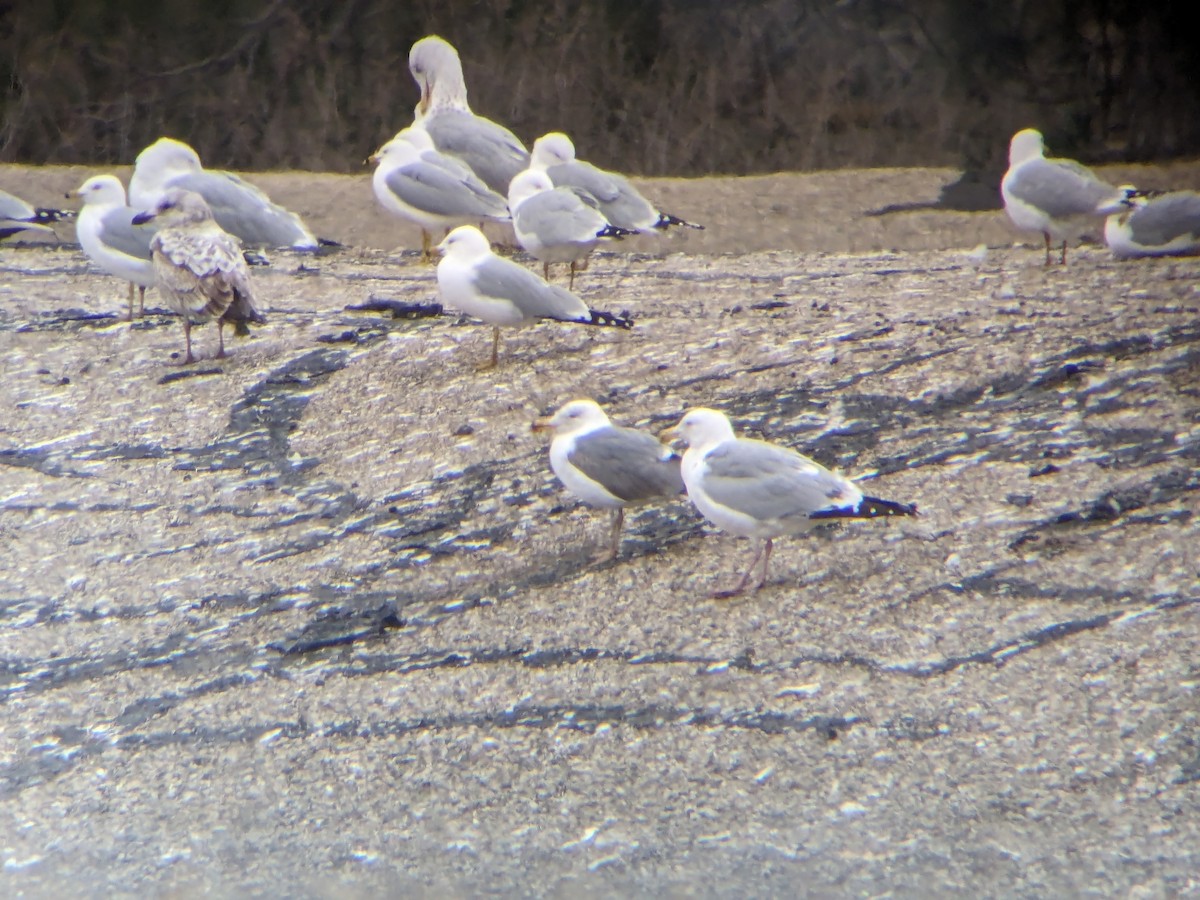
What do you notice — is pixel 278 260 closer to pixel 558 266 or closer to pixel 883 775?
pixel 558 266

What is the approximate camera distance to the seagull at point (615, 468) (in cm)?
424

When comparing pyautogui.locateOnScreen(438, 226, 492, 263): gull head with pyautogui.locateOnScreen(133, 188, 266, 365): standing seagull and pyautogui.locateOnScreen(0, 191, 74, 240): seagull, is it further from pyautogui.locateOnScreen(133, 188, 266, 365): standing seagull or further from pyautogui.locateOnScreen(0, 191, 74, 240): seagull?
pyautogui.locateOnScreen(0, 191, 74, 240): seagull

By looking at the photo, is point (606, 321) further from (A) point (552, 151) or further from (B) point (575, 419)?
(A) point (552, 151)

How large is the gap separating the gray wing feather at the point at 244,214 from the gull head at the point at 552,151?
132 cm

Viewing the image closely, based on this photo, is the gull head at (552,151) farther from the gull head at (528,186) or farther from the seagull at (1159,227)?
the seagull at (1159,227)

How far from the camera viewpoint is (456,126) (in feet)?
28.5

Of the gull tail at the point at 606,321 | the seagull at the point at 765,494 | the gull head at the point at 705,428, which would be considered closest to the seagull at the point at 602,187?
the gull tail at the point at 606,321

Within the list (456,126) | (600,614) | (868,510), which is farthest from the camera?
(456,126)

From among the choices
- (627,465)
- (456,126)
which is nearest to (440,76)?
(456,126)

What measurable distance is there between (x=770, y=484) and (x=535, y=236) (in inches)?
119

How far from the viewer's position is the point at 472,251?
19.1 ft

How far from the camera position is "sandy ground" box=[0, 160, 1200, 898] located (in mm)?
2939

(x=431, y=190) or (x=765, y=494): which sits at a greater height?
(x=431, y=190)

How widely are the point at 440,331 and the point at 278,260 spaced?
2217 millimetres
